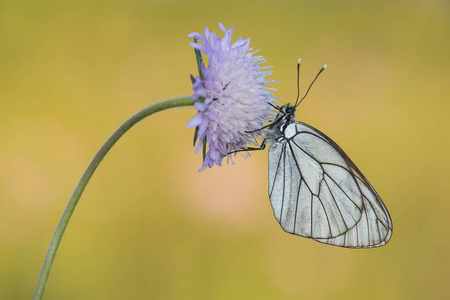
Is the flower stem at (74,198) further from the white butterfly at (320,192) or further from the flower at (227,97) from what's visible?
the white butterfly at (320,192)

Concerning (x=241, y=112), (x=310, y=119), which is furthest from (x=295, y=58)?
(x=241, y=112)

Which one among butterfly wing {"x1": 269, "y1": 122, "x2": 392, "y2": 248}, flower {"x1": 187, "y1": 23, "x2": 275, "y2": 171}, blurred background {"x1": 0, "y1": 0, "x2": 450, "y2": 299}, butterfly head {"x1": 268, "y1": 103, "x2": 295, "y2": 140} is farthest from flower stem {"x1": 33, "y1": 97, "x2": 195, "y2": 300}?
blurred background {"x1": 0, "y1": 0, "x2": 450, "y2": 299}

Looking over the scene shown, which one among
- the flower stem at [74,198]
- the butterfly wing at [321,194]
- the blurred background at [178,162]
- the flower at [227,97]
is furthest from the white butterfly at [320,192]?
the blurred background at [178,162]

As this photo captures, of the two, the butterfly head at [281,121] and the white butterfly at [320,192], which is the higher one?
the butterfly head at [281,121]

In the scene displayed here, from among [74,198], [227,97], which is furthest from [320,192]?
[74,198]

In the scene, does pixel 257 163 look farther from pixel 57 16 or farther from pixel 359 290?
pixel 57 16

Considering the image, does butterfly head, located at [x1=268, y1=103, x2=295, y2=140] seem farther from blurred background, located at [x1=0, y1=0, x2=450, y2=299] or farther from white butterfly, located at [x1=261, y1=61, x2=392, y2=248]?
blurred background, located at [x1=0, y1=0, x2=450, y2=299]
